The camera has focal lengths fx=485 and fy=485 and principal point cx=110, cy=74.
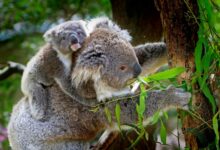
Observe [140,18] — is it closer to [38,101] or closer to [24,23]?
[38,101]

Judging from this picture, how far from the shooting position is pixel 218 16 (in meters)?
2.00

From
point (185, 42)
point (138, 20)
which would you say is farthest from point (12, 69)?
point (185, 42)

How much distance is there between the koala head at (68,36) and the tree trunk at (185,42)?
1.72 ft

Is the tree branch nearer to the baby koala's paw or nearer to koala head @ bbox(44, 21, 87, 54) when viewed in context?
koala head @ bbox(44, 21, 87, 54)

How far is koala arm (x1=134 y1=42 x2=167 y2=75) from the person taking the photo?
9.27ft

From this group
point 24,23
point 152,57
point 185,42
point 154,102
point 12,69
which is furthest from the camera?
point 24,23

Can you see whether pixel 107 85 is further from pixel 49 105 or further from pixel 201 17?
pixel 201 17

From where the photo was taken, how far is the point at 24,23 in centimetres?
508

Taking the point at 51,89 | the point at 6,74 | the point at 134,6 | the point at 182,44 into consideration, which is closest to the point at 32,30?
the point at 6,74

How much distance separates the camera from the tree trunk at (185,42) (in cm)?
211

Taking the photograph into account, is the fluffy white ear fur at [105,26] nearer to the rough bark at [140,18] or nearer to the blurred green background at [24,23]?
the rough bark at [140,18]

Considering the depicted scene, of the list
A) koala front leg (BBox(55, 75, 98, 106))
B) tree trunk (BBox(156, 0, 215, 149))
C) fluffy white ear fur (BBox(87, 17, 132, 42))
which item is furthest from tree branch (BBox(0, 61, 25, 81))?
tree trunk (BBox(156, 0, 215, 149))

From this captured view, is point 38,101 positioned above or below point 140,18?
below

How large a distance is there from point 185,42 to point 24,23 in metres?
3.22
